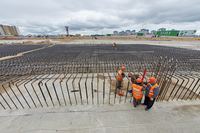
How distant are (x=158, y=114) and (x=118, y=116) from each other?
130 cm

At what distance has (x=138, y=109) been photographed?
149 inches

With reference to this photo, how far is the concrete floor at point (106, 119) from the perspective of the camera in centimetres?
307

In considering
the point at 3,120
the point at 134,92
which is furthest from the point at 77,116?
the point at 3,120

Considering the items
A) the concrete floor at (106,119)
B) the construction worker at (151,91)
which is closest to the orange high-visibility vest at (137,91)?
the construction worker at (151,91)

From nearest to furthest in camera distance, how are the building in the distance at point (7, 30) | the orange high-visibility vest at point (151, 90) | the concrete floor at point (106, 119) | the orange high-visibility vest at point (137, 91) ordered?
the concrete floor at point (106, 119)
the orange high-visibility vest at point (151, 90)
the orange high-visibility vest at point (137, 91)
the building in the distance at point (7, 30)

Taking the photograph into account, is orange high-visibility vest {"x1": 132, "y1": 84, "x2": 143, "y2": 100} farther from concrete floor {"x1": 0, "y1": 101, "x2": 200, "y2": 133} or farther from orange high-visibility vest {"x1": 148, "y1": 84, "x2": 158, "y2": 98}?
concrete floor {"x1": 0, "y1": 101, "x2": 200, "y2": 133}

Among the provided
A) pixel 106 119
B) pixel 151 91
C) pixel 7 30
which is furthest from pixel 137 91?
pixel 7 30

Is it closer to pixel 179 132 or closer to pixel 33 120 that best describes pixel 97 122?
pixel 33 120

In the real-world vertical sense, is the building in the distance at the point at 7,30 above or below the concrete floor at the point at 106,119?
below

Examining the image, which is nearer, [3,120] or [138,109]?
[3,120]

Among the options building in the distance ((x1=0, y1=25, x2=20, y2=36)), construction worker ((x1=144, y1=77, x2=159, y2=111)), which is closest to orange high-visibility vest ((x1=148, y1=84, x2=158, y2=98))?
construction worker ((x1=144, y1=77, x2=159, y2=111))

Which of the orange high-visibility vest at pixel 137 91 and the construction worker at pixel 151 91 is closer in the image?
the construction worker at pixel 151 91

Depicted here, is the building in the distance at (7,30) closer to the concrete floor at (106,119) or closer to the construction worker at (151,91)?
the concrete floor at (106,119)

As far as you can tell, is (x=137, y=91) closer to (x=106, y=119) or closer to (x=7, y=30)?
(x=106, y=119)
